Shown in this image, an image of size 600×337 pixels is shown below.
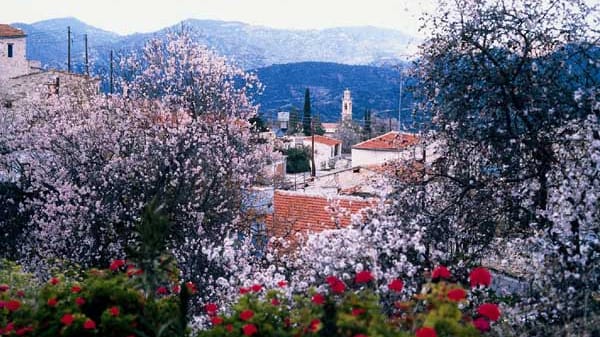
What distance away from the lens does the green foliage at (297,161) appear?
149 ft

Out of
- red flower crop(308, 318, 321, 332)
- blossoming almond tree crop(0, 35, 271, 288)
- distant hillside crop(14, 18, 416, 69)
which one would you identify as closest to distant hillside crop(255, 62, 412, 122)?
distant hillside crop(14, 18, 416, 69)

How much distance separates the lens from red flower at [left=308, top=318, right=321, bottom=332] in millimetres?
3777

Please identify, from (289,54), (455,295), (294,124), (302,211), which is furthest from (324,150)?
(289,54)

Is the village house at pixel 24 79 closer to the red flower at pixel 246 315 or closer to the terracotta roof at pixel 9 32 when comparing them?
the terracotta roof at pixel 9 32

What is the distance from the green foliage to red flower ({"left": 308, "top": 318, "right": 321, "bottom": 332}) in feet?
135

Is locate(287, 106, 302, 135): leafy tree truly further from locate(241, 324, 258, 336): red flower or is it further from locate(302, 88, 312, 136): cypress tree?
locate(241, 324, 258, 336): red flower

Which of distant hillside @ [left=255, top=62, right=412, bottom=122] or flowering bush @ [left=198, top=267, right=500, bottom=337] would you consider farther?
distant hillside @ [left=255, top=62, right=412, bottom=122]

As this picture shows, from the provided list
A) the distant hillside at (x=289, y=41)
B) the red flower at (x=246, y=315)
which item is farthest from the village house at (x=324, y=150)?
the distant hillside at (x=289, y=41)

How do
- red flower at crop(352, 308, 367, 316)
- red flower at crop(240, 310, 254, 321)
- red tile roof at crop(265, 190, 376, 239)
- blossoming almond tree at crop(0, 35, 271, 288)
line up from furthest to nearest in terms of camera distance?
red tile roof at crop(265, 190, 376, 239), blossoming almond tree at crop(0, 35, 271, 288), red flower at crop(240, 310, 254, 321), red flower at crop(352, 308, 367, 316)

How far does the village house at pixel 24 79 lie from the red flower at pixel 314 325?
48.8 ft

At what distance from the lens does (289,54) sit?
134 meters

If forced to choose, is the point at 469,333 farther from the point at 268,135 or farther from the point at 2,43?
the point at 2,43

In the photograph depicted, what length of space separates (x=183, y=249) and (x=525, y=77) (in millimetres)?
6281

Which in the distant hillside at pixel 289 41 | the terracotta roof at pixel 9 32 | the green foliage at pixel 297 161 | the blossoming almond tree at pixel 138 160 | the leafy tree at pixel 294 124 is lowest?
the green foliage at pixel 297 161
